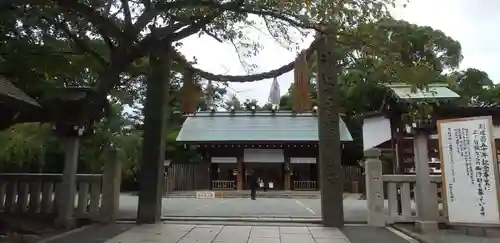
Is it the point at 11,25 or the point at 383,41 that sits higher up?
the point at 11,25

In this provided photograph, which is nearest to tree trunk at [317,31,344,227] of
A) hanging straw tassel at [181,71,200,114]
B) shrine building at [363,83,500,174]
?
shrine building at [363,83,500,174]

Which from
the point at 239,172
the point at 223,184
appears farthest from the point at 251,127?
the point at 223,184

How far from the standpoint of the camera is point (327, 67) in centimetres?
858

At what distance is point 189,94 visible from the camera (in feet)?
27.6

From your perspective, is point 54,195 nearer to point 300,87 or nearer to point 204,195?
point 300,87

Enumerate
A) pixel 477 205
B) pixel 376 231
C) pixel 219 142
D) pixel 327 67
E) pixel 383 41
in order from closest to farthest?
pixel 383 41 → pixel 477 205 → pixel 376 231 → pixel 327 67 → pixel 219 142

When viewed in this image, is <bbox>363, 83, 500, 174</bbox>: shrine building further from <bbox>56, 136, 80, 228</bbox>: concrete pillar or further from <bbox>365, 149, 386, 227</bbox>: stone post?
<bbox>56, 136, 80, 228</bbox>: concrete pillar

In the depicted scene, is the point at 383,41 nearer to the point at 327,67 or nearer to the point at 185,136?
the point at 327,67

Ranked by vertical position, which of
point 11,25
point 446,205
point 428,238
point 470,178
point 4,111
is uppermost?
point 11,25

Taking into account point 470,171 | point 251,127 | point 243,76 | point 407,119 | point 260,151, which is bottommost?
point 470,171

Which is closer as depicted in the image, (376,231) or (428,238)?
(428,238)

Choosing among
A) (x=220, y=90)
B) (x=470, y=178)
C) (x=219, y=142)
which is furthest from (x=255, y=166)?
(x=470, y=178)

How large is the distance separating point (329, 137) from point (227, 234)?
2.89 metres

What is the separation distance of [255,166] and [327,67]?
17922 mm
